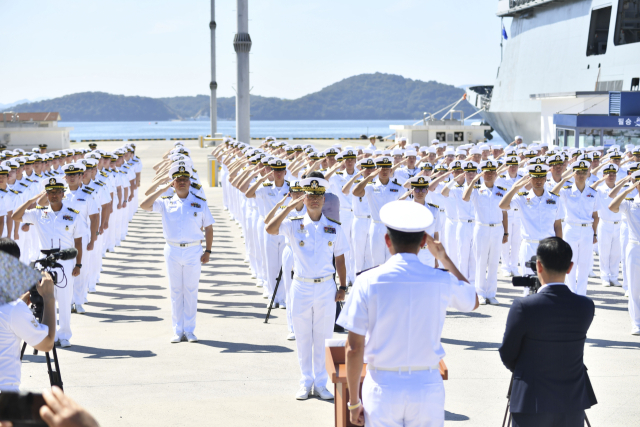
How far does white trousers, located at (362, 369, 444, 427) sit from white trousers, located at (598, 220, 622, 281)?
8819 millimetres

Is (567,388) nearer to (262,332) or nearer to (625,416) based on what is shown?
(625,416)

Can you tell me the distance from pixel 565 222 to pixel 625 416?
4.74 meters

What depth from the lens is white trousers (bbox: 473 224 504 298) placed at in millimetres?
10570

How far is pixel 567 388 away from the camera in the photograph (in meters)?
4.02

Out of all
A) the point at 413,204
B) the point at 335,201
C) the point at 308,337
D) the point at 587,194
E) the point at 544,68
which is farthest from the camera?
the point at 544,68

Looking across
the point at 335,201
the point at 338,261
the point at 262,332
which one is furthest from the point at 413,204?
the point at 262,332

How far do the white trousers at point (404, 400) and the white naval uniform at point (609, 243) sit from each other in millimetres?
8585

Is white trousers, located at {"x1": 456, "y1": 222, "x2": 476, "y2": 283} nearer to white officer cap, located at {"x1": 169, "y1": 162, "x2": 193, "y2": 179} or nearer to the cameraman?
white officer cap, located at {"x1": 169, "y1": 162, "x2": 193, "y2": 179}

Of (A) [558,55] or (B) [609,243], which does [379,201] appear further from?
(A) [558,55]

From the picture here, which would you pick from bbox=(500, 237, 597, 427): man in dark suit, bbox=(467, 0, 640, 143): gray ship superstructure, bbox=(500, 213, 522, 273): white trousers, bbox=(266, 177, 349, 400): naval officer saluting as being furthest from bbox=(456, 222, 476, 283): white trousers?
bbox=(467, 0, 640, 143): gray ship superstructure

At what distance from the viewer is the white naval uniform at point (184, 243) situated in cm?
827

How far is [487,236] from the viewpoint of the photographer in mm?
10586

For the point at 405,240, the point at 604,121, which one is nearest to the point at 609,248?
the point at 405,240

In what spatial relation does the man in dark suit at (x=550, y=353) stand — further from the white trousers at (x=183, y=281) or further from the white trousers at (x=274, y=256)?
the white trousers at (x=274, y=256)
